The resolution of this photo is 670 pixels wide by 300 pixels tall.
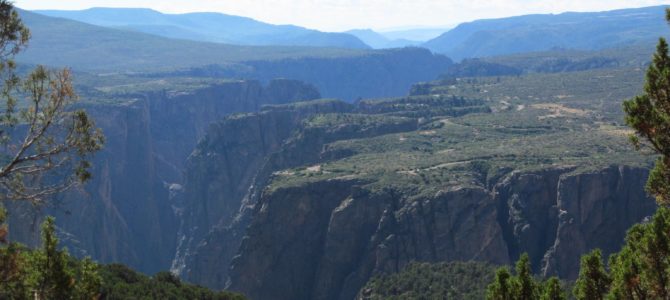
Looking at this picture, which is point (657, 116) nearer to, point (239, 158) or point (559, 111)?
point (559, 111)

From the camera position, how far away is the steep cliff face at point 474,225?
7050 centimetres

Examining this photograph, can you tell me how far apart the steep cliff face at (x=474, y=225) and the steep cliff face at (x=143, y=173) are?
124 ft

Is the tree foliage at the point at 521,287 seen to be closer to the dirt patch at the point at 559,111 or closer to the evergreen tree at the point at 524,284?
the evergreen tree at the point at 524,284

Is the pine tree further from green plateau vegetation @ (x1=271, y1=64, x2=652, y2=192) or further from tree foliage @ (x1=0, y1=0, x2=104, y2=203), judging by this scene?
green plateau vegetation @ (x1=271, y1=64, x2=652, y2=192)

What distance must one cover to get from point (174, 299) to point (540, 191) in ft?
134

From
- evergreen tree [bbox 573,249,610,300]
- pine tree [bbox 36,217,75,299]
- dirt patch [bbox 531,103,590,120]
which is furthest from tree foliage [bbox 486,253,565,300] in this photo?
dirt patch [bbox 531,103,590,120]

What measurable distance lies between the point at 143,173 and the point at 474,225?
89.3m

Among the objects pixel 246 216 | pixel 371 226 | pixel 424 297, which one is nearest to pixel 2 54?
pixel 424 297

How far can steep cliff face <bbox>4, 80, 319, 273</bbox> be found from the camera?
120312 millimetres

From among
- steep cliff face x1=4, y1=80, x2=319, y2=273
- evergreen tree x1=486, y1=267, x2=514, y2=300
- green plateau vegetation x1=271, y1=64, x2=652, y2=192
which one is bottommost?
steep cliff face x1=4, y1=80, x2=319, y2=273

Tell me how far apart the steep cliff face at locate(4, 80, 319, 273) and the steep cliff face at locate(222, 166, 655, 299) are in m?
37.7

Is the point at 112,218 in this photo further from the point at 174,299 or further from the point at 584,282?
the point at 584,282

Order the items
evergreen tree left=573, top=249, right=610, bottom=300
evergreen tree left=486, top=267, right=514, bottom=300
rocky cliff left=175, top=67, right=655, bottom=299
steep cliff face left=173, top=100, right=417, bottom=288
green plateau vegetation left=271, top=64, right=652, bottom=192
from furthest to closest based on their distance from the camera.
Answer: steep cliff face left=173, top=100, right=417, bottom=288 → green plateau vegetation left=271, top=64, right=652, bottom=192 → rocky cliff left=175, top=67, right=655, bottom=299 → evergreen tree left=486, top=267, right=514, bottom=300 → evergreen tree left=573, top=249, right=610, bottom=300

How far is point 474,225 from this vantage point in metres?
71.1
